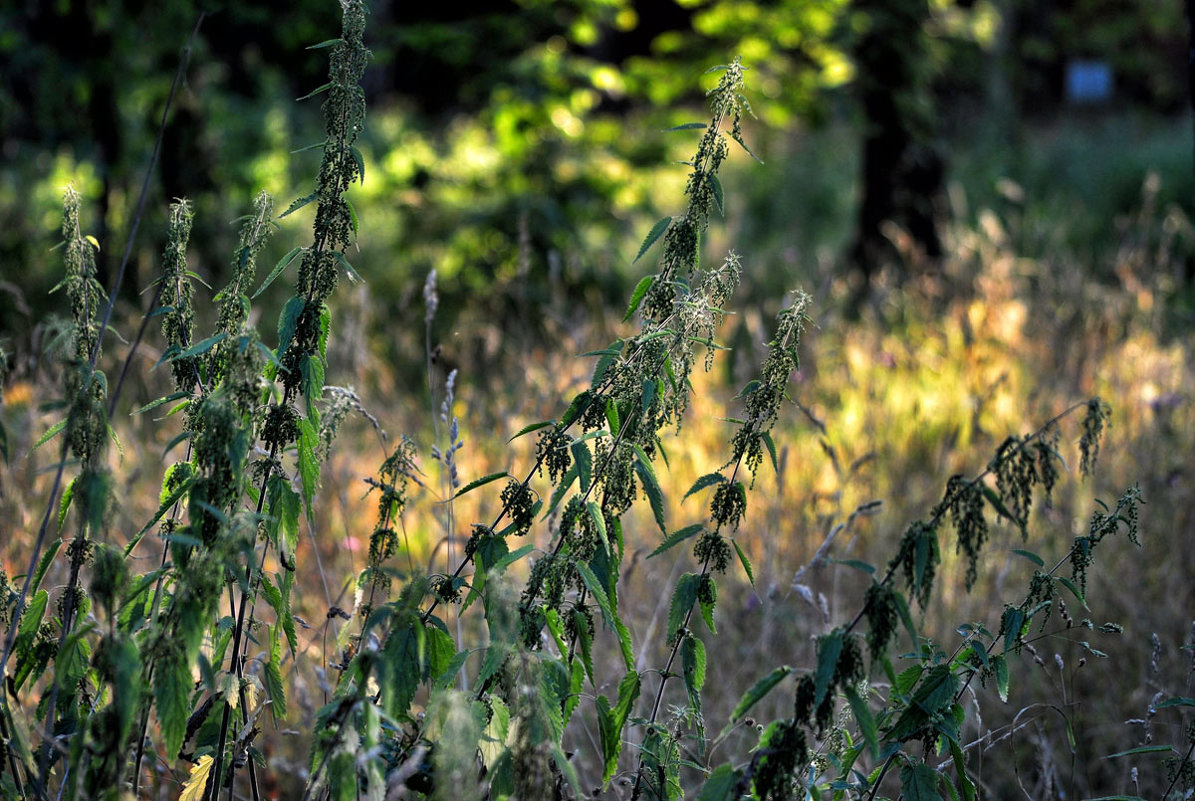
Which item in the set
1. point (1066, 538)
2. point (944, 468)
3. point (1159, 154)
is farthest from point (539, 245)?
point (1159, 154)

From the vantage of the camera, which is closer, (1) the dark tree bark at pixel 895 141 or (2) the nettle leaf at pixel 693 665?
(2) the nettle leaf at pixel 693 665

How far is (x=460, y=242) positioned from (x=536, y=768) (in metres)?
4.21

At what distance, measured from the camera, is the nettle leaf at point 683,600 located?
138 cm

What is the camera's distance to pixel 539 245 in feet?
16.4

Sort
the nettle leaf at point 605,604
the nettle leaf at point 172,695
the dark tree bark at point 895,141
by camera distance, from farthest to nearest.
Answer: the dark tree bark at point 895,141, the nettle leaf at point 605,604, the nettle leaf at point 172,695

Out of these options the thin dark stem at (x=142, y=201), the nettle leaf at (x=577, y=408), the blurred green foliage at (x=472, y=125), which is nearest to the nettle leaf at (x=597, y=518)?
the nettle leaf at (x=577, y=408)

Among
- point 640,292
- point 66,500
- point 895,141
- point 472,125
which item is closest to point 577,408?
point 640,292

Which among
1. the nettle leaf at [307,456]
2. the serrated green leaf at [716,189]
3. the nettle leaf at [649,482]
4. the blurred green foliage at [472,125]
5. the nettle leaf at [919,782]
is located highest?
the blurred green foliage at [472,125]

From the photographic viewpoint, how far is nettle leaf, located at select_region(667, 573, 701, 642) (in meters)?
1.38

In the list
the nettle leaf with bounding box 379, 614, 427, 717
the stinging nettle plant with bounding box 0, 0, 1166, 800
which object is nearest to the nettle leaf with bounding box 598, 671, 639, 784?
the stinging nettle plant with bounding box 0, 0, 1166, 800

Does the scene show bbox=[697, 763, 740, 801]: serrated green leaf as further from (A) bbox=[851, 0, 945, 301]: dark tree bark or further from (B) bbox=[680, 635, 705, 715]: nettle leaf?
(A) bbox=[851, 0, 945, 301]: dark tree bark

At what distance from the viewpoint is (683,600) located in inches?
54.1

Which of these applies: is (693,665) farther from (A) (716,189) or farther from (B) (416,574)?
(A) (716,189)

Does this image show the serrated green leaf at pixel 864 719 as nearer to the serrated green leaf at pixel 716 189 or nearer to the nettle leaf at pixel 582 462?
the nettle leaf at pixel 582 462
